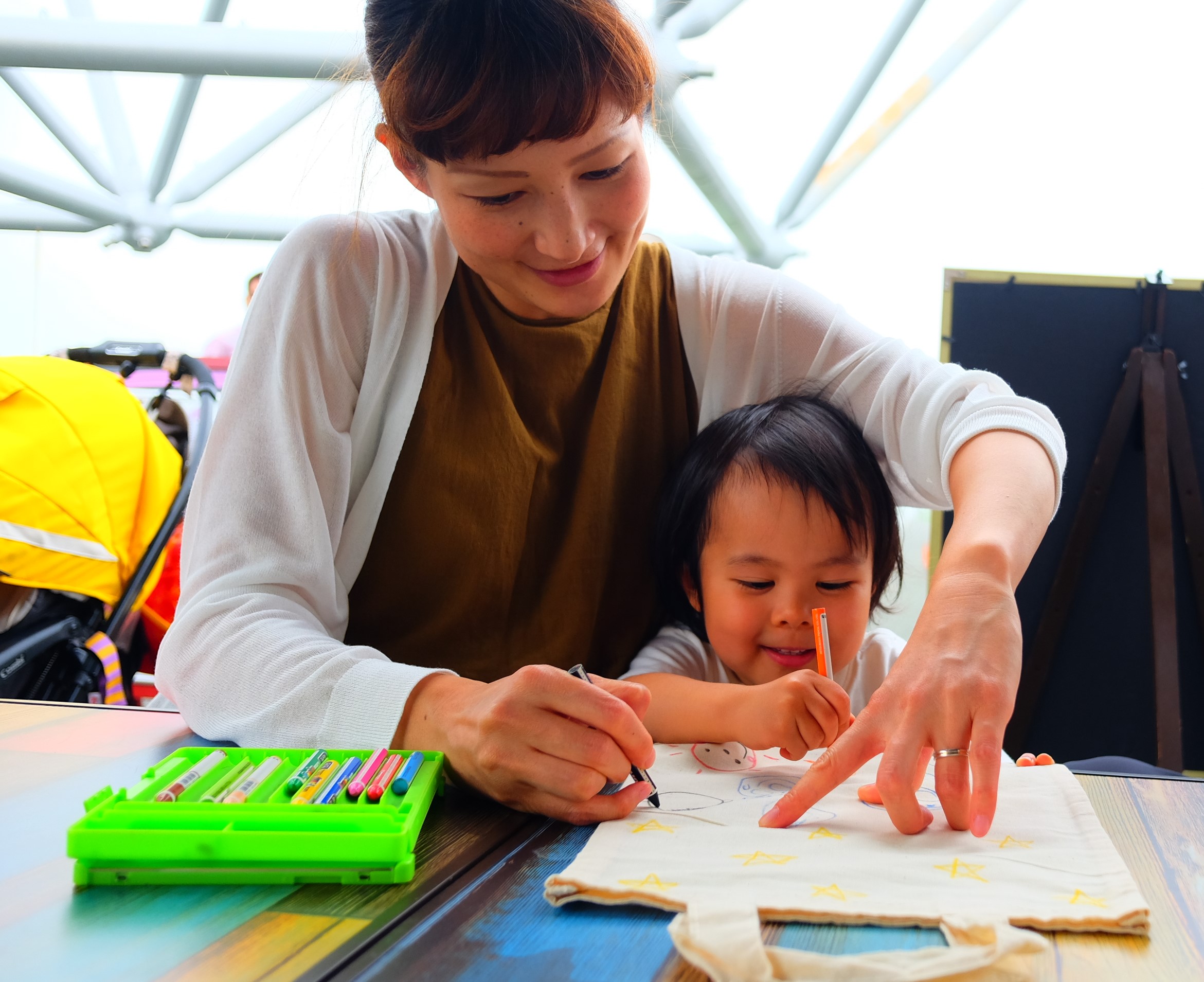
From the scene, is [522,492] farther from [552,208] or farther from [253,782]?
[253,782]

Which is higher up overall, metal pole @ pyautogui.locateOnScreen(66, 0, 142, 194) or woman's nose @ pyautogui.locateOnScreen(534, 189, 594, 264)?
metal pole @ pyautogui.locateOnScreen(66, 0, 142, 194)

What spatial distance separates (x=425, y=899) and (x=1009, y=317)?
2218 millimetres

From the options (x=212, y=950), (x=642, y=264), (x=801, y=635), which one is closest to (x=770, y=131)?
(x=642, y=264)

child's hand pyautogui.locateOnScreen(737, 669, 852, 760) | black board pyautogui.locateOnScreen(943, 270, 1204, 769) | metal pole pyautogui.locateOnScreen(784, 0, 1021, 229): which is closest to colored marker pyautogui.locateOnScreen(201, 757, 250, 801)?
child's hand pyautogui.locateOnScreen(737, 669, 852, 760)

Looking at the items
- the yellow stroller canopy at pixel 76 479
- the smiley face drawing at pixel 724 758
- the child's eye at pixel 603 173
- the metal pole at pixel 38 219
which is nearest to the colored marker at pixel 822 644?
the smiley face drawing at pixel 724 758

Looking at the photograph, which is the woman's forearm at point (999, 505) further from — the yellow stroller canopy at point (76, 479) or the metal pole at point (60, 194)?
the metal pole at point (60, 194)

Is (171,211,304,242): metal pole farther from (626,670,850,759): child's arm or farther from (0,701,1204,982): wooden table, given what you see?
(0,701,1204,982): wooden table

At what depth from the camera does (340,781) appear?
584 millimetres

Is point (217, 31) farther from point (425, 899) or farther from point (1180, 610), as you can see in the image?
point (1180, 610)

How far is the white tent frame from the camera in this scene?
6.29 ft

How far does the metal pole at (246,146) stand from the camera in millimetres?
2670

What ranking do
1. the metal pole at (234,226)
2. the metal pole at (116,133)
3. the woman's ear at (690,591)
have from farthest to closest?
1. the metal pole at (234,226)
2. the metal pole at (116,133)
3. the woman's ear at (690,591)

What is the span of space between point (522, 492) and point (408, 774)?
1.59ft

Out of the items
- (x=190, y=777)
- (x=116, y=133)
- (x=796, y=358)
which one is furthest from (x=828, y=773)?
(x=116, y=133)
